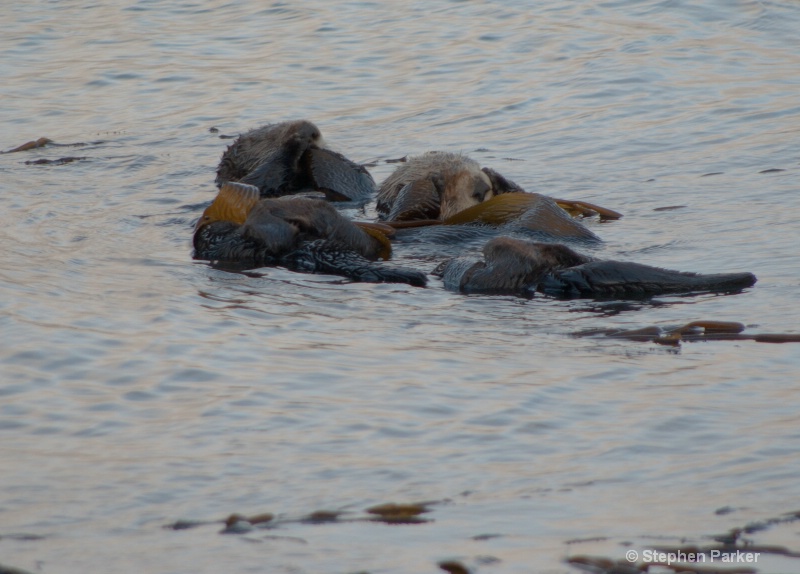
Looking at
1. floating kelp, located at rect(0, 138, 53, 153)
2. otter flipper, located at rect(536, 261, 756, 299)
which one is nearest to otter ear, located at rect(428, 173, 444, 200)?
otter flipper, located at rect(536, 261, 756, 299)

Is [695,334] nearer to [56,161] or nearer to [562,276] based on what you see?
[562,276]

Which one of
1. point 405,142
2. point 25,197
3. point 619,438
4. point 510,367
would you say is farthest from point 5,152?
point 619,438

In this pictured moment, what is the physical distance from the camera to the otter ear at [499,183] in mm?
5109

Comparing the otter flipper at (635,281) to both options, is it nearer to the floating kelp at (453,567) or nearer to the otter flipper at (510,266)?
the otter flipper at (510,266)

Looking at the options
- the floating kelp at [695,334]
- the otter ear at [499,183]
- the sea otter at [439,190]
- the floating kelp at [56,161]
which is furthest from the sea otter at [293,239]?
the floating kelp at [56,161]

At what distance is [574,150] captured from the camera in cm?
667

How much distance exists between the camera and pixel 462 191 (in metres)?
4.95

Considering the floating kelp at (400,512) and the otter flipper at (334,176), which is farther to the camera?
the otter flipper at (334,176)

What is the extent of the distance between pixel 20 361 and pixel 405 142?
447cm

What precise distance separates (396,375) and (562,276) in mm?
1107

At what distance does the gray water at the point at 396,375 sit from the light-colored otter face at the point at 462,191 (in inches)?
22.1

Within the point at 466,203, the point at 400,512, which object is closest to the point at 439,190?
the point at 466,203

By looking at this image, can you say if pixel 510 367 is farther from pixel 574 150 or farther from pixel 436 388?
pixel 574 150

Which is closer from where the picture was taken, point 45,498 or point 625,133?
point 45,498
